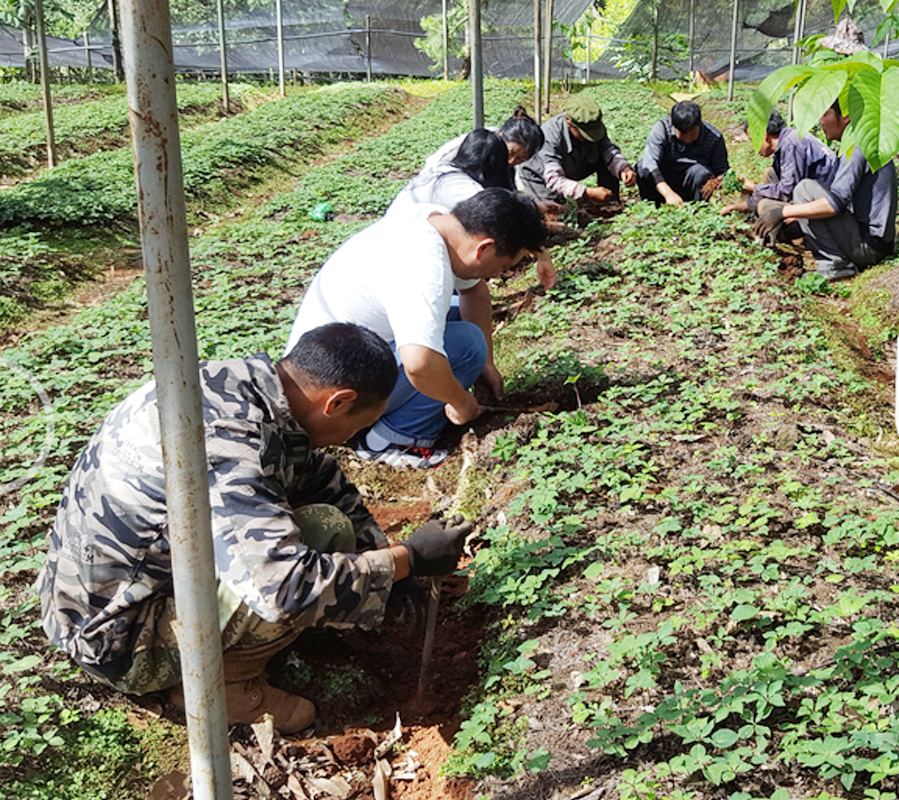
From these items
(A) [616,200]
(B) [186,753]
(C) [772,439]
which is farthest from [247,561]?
(A) [616,200]

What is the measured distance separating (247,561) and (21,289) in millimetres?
5386

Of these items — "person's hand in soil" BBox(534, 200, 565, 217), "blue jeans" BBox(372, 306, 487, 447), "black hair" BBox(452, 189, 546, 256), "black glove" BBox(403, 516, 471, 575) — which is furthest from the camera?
"person's hand in soil" BBox(534, 200, 565, 217)

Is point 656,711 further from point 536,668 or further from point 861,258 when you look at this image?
point 861,258

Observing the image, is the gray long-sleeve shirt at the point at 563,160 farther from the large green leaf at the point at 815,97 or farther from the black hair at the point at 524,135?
the large green leaf at the point at 815,97

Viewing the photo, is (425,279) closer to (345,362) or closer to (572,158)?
(345,362)

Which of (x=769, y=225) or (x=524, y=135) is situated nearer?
(x=524, y=135)

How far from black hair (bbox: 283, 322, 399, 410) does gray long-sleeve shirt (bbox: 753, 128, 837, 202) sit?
489 centimetres

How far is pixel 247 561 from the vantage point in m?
2.22

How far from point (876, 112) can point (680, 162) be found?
23.0 feet

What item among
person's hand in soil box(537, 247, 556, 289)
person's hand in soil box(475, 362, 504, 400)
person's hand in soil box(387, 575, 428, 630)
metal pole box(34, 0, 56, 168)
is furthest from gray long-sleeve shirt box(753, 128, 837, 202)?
metal pole box(34, 0, 56, 168)

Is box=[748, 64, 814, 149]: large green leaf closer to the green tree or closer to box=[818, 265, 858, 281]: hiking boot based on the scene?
the green tree

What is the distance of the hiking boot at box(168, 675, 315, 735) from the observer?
2.58 m

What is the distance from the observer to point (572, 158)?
7852 mm

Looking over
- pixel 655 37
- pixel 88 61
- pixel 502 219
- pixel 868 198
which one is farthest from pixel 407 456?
pixel 88 61
